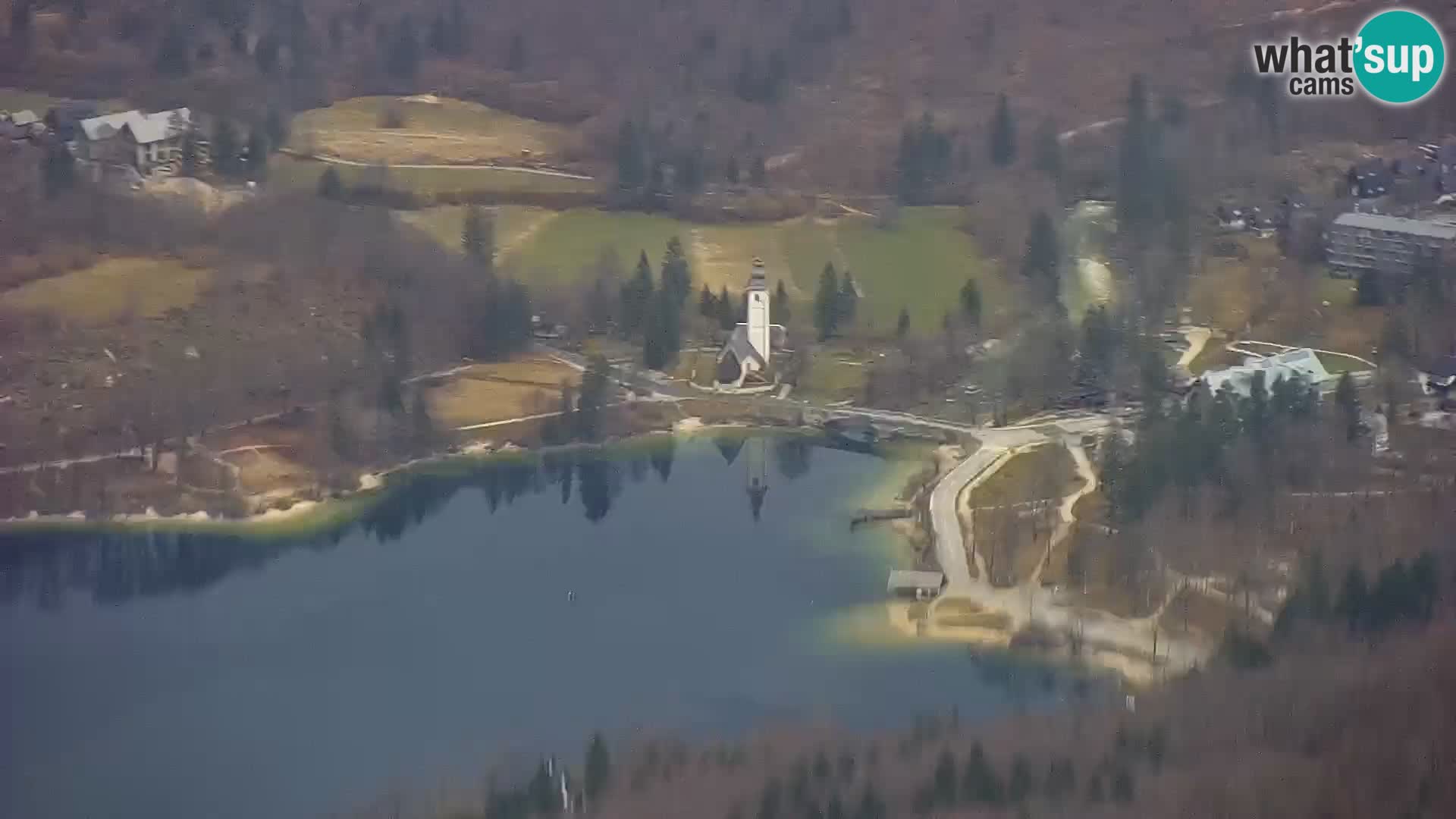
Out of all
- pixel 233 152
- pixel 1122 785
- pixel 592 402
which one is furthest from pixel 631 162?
pixel 1122 785

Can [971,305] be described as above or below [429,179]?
below

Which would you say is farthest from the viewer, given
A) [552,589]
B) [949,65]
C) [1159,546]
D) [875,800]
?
[949,65]

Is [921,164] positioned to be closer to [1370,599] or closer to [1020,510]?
[1020,510]

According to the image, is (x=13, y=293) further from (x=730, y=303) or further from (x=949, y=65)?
(x=949, y=65)

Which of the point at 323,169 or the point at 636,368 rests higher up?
the point at 323,169

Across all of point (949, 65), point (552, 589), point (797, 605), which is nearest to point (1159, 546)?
point (797, 605)

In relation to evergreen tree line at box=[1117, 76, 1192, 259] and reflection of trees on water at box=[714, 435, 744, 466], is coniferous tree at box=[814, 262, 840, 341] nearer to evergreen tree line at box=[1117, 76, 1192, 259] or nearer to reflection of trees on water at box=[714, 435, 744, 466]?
reflection of trees on water at box=[714, 435, 744, 466]
